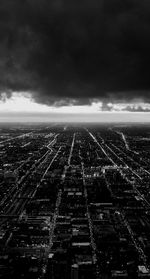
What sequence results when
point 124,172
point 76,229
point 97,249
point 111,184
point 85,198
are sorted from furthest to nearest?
1. point 124,172
2. point 111,184
3. point 85,198
4. point 76,229
5. point 97,249

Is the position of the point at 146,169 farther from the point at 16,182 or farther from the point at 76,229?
the point at 76,229

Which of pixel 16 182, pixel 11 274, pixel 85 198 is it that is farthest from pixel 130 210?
pixel 16 182

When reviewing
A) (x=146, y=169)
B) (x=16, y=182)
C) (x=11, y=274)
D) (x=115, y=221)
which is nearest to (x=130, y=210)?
(x=115, y=221)

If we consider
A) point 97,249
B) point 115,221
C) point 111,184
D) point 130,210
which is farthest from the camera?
point 111,184

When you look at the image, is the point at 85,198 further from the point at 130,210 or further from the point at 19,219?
the point at 19,219

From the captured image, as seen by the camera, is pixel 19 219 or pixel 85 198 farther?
pixel 85 198

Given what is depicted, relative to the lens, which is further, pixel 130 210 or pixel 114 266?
pixel 130 210

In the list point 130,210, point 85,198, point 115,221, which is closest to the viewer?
point 115,221

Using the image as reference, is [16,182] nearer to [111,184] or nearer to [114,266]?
[111,184]

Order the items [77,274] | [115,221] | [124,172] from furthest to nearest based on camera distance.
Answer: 1. [124,172]
2. [115,221]
3. [77,274]
